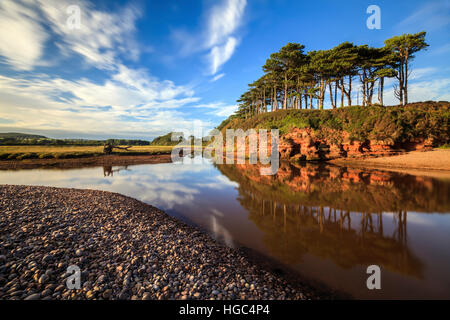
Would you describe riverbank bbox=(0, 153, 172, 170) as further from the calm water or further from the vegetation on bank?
the vegetation on bank

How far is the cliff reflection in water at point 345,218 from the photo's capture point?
227 inches

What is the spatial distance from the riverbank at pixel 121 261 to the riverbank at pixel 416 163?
2798 cm

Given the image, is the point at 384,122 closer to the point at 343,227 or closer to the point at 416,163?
the point at 416,163

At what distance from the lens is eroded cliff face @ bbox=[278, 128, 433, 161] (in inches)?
1057

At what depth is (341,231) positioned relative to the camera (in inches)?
294

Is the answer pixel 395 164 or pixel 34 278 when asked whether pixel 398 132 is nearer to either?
pixel 395 164

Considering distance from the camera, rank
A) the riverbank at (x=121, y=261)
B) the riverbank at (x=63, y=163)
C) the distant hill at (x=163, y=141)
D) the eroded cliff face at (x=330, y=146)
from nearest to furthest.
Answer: the riverbank at (x=121, y=261) → the eroded cliff face at (x=330, y=146) → the riverbank at (x=63, y=163) → the distant hill at (x=163, y=141)

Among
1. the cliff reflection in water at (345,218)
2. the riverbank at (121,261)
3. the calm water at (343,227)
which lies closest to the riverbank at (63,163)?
the calm water at (343,227)

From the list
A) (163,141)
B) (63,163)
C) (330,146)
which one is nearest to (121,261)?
(330,146)

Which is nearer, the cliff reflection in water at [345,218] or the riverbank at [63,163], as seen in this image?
the cliff reflection in water at [345,218]

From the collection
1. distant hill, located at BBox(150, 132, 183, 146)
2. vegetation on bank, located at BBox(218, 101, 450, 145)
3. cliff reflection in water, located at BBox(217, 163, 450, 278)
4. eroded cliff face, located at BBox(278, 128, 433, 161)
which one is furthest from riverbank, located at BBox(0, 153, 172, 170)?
distant hill, located at BBox(150, 132, 183, 146)

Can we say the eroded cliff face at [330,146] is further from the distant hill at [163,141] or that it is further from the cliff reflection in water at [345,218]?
the distant hill at [163,141]

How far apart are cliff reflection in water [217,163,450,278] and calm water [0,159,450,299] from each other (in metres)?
0.04
